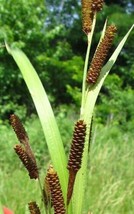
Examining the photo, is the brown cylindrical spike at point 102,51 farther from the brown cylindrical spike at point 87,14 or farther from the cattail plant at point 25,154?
the cattail plant at point 25,154

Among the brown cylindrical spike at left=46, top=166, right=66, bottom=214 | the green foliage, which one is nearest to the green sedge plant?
the brown cylindrical spike at left=46, top=166, right=66, bottom=214

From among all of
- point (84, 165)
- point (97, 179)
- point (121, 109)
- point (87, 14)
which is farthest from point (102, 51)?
point (121, 109)

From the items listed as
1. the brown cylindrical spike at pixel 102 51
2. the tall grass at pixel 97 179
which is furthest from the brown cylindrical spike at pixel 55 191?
the tall grass at pixel 97 179

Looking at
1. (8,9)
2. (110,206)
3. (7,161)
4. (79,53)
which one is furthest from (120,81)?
(110,206)

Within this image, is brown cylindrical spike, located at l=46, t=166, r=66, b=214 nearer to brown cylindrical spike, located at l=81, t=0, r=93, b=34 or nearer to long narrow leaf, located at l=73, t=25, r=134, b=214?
long narrow leaf, located at l=73, t=25, r=134, b=214

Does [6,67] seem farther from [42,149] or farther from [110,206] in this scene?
[110,206]

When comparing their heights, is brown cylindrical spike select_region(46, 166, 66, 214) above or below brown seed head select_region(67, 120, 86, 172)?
below

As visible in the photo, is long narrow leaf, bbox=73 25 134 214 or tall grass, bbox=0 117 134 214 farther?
tall grass, bbox=0 117 134 214

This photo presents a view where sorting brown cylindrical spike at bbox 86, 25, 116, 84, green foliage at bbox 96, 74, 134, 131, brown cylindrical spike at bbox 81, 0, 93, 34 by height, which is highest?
brown cylindrical spike at bbox 81, 0, 93, 34
